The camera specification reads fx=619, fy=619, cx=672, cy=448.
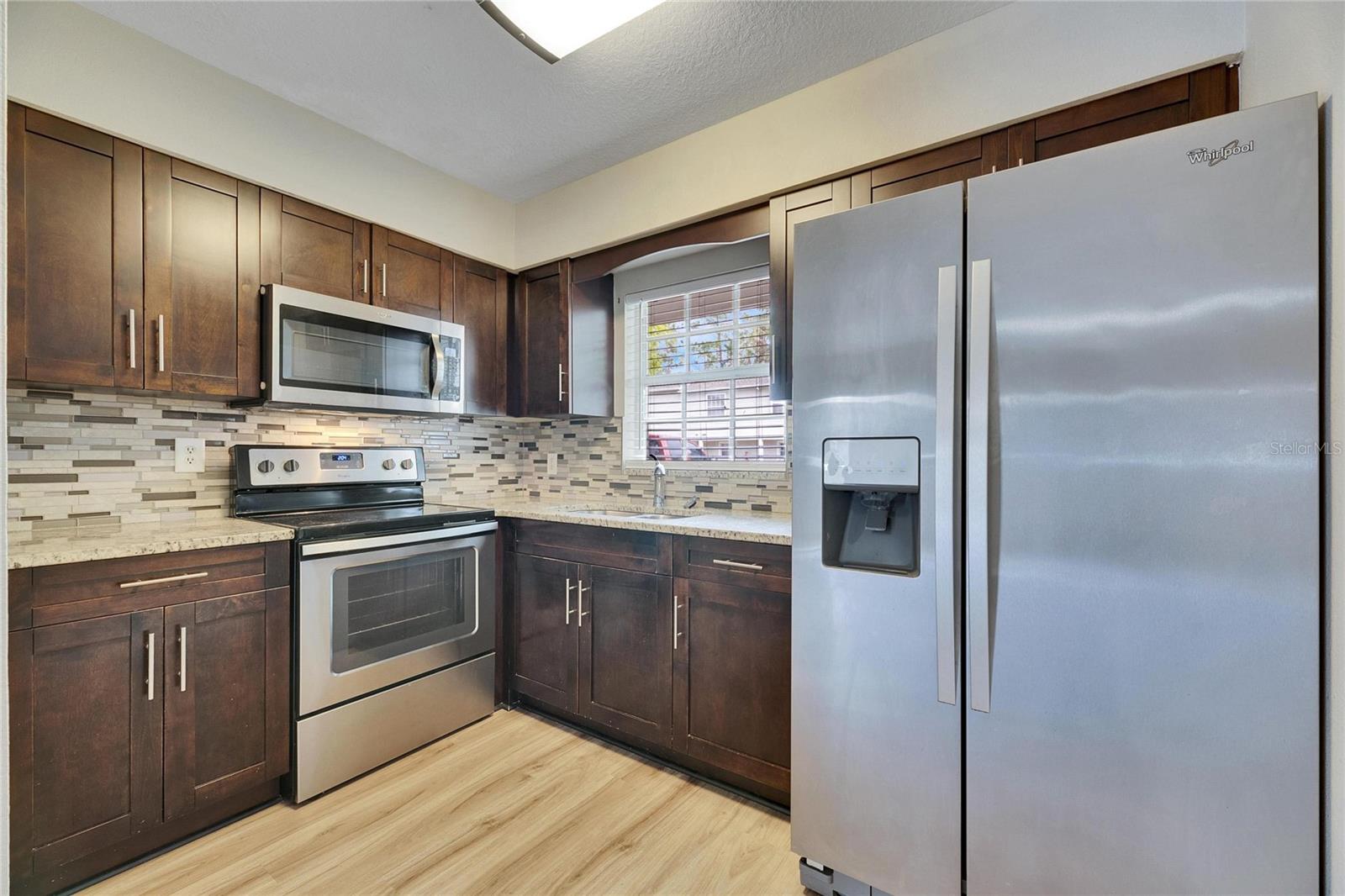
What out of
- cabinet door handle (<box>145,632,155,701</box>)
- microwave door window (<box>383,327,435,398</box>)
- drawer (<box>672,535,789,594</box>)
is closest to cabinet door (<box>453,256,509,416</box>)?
microwave door window (<box>383,327,435,398</box>)

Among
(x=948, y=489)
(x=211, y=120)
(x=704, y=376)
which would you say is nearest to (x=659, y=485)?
(x=704, y=376)

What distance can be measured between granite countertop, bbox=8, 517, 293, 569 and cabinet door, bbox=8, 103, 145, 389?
1.62 ft

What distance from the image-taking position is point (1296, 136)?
1146 millimetres

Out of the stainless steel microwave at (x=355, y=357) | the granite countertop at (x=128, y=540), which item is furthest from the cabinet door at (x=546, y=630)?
the granite countertop at (x=128, y=540)

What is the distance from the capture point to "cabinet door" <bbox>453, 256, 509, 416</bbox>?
3127mm

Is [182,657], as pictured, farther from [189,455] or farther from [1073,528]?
[1073,528]

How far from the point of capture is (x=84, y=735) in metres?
1.72

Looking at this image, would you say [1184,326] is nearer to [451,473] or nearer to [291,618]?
[291,618]

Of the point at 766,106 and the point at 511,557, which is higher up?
the point at 766,106

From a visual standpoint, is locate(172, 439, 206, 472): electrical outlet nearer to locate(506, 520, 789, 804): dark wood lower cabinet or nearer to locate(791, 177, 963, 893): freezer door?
locate(506, 520, 789, 804): dark wood lower cabinet

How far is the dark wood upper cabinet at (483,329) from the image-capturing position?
123 inches

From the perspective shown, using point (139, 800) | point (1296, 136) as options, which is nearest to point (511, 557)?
point (139, 800)

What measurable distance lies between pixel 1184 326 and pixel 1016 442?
0.37m

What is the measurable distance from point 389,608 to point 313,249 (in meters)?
1.49
